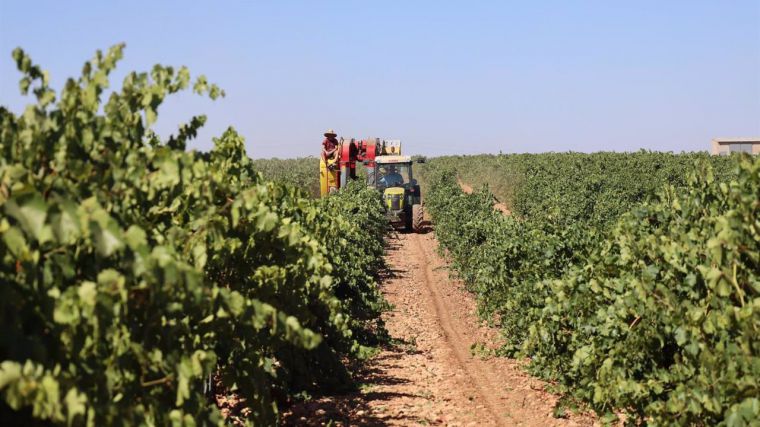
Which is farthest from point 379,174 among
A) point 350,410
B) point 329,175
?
point 350,410

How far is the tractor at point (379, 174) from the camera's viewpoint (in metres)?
27.4

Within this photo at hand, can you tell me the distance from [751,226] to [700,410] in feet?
4.32

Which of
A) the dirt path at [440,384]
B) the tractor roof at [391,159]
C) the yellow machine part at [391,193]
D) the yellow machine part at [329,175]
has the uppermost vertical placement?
the tractor roof at [391,159]

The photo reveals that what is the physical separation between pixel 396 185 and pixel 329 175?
238 centimetres

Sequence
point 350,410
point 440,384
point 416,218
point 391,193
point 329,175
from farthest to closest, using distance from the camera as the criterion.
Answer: point 416,218
point 329,175
point 391,193
point 440,384
point 350,410

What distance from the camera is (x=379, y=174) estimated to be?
28422 mm

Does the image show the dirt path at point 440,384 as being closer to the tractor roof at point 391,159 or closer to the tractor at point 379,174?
the tractor at point 379,174

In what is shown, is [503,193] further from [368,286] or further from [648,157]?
[368,286]

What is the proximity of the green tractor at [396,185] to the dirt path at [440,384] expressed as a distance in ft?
39.9

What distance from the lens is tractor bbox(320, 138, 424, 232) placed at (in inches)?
1080

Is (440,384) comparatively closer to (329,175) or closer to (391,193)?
(391,193)

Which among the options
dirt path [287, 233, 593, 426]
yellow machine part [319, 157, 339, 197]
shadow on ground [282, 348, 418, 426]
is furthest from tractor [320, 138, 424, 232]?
shadow on ground [282, 348, 418, 426]

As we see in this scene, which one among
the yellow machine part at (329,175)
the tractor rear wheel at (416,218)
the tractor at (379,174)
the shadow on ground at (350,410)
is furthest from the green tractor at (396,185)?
the shadow on ground at (350,410)

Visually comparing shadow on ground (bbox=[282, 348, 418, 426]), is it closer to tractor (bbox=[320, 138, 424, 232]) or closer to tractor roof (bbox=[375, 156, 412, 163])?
tractor (bbox=[320, 138, 424, 232])
